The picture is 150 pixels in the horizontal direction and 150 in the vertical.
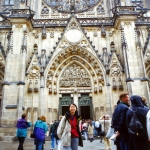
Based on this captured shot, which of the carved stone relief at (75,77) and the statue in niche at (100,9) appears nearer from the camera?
the carved stone relief at (75,77)

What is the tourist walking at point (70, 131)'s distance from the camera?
162 inches

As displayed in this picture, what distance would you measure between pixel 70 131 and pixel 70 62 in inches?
536

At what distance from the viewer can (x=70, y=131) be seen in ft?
13.8

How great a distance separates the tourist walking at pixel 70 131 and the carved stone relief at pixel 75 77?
1245cm

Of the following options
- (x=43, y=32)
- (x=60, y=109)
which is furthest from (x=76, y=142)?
(x=43, y=32)

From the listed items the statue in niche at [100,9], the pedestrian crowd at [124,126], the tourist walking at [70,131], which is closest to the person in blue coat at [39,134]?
the pedestrian crowd at [124,126]

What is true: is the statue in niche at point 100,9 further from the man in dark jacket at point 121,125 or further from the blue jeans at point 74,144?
the blue jeans at point 74,144

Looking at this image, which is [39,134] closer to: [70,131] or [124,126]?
[70,131]

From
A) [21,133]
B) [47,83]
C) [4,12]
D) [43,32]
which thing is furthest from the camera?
[4,12]

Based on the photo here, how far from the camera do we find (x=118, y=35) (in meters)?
17.3

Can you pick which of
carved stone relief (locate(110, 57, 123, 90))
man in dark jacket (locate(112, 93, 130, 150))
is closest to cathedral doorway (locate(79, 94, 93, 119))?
carved stone relief (locate(110, 57, 123, 90))

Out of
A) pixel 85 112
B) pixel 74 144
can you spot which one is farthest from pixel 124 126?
pixel 85 112

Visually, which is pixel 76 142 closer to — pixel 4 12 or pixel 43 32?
pixel 43 32

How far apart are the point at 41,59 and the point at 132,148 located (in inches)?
529
